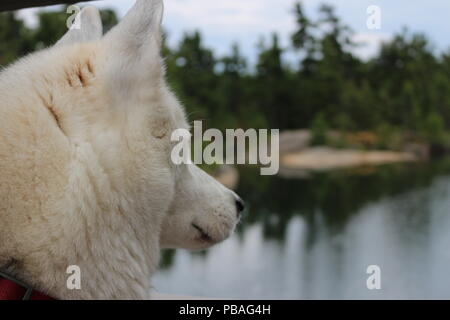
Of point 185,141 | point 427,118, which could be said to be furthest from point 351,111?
point 185,141

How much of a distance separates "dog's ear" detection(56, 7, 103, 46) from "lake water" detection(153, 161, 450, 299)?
362cm

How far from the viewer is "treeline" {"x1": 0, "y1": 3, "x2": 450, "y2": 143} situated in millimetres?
19506

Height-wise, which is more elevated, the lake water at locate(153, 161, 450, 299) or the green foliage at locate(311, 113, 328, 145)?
the green foliage at locate(311, 113, 328, 145)

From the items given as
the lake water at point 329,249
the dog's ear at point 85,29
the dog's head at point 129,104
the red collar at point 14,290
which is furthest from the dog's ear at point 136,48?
the lake water at point 329,249

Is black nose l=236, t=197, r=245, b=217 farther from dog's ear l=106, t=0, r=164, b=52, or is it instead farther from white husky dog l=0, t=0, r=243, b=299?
dog's ear l=106, t=0, r=164, b=52

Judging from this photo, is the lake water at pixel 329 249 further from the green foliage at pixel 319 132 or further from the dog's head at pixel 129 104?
the green foliage at pixel 319 132

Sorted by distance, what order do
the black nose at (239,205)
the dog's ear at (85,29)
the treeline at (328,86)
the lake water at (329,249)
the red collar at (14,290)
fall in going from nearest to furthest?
1. the red collar at (14,290)
2. the dog's ear at (85,29)
3. the black nose at (239,205)
4. the lake water at (329,249)
5. the treeline at (328,86)

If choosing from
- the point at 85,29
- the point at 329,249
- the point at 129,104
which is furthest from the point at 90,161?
the point at 329,249

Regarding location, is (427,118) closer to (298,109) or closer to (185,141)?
(298,109)

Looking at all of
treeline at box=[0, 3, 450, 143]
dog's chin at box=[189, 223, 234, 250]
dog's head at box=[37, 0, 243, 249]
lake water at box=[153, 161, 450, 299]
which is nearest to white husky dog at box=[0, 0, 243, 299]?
dog's head at box=[37, 0, 243, 249]

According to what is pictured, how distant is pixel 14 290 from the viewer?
736 millimetres

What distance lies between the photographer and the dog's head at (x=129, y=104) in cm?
80
